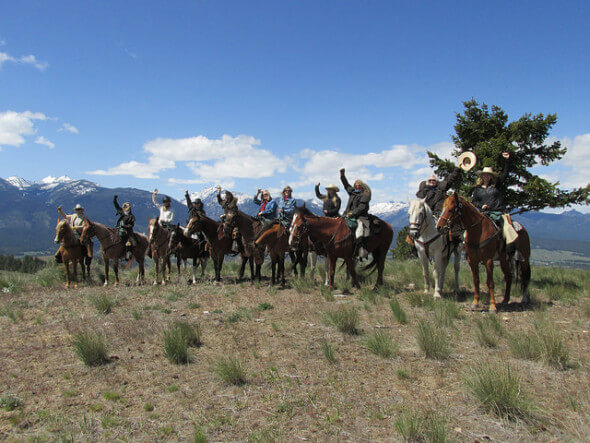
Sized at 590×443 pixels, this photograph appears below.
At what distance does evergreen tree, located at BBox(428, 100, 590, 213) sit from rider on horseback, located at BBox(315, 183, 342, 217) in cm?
1257

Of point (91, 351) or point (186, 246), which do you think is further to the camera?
point (186, 246)

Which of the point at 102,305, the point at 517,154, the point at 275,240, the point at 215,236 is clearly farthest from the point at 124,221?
the point at 517,154

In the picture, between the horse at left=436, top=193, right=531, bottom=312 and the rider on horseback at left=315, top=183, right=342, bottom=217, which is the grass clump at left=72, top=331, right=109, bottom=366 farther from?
the rider on horseback at left=315, top=183, right=342, bottom=217

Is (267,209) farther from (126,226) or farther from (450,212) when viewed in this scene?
(450,212)

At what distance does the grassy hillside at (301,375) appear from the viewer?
4289mm

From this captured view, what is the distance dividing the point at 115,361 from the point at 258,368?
2615 mm

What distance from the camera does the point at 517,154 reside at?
23.1 m

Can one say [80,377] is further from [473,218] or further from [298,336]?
[473,218]

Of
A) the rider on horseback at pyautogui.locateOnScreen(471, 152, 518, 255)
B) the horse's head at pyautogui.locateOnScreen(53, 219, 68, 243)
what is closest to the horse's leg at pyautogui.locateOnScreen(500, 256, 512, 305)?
the rider on horseback at pyautogui.locateOnScreen(471, 152, 518, 255)

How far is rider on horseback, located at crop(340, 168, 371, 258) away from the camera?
11.8 m

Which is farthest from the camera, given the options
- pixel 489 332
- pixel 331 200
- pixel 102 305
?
pixel 331 200

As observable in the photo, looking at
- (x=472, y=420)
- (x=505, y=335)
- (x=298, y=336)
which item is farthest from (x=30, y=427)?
(x=505, y=335)

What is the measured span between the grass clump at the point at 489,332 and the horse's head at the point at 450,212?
7.49 feet

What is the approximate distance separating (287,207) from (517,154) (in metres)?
17.8
